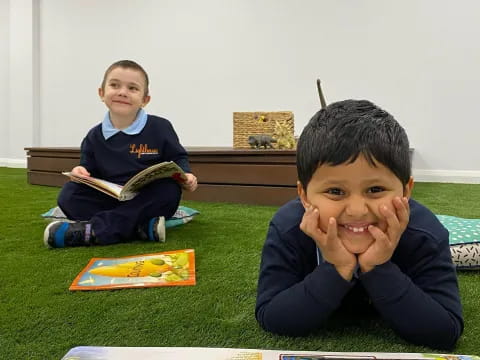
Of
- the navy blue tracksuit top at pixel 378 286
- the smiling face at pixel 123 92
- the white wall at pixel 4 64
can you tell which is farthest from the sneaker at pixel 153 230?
the white wall at pixel 4 64

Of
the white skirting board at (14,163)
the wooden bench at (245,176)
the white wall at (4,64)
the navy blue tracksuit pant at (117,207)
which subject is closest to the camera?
the navy blue tracksuit pant at (117,207)

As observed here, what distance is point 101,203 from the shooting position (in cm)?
144

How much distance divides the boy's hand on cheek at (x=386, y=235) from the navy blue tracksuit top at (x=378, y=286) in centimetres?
1

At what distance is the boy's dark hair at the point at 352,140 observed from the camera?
537 millimetres

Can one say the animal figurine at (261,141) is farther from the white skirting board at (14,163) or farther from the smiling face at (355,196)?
the white skirting board at (14,163)

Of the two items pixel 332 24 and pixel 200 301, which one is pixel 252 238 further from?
pixel 332 24

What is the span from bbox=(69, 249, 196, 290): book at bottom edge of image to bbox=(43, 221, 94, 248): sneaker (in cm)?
18

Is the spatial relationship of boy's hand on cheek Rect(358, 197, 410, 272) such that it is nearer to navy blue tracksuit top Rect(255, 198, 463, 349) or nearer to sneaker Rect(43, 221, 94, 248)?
navy blue tracksuit top Rect(255, 198, 463, 349)

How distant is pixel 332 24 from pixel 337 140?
A: 2.82 metres

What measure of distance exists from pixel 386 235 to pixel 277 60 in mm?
2905

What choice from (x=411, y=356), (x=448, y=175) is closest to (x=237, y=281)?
(x=411, y=356)

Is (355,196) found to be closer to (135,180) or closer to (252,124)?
(135,180)

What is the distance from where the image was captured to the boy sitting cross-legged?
0.54m

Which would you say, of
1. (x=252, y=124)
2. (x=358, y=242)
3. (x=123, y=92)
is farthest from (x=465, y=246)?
(x=252, y=124)
